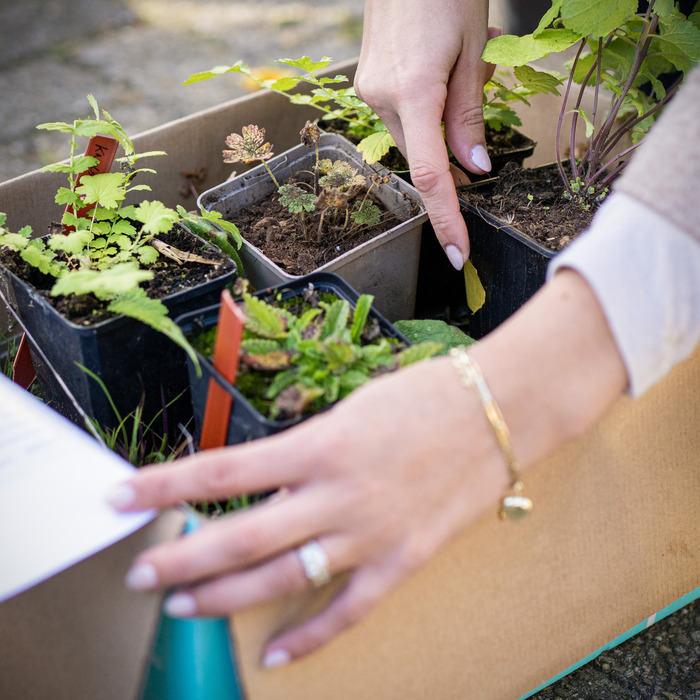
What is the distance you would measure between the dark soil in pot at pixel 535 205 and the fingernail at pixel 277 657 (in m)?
0.70

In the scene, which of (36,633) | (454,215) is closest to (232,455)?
(36,633)

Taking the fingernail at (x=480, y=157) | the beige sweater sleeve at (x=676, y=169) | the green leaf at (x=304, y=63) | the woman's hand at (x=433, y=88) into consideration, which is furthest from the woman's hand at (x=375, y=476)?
the green leaf at (x=304, y=63)

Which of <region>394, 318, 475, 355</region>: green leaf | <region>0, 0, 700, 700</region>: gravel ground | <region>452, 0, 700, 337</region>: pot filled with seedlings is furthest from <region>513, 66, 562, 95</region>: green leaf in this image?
<region>0, 0, 700, 700</region>: gravel ground

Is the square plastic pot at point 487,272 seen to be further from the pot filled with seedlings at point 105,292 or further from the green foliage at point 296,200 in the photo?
the pot filled with seedlings at point 105,292

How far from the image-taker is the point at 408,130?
108cm

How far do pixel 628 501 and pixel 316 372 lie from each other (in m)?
0.41

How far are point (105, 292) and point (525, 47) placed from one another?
2.33ft

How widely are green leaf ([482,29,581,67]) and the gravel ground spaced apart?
2.13 m

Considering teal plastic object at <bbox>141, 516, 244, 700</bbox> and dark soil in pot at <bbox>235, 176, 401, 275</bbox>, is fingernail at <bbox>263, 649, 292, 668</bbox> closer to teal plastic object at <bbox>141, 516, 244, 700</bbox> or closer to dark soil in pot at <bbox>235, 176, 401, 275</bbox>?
teal plastic object at <bbox>141, 516, 244, 700</bbox>

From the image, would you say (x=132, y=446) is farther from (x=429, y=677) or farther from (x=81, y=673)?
(x=429, y=677)

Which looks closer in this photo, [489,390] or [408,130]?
[489,390]

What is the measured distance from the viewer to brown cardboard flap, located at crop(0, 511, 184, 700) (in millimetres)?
683

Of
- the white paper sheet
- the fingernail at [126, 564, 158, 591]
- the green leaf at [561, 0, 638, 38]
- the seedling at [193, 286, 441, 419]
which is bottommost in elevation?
the white paper sheet

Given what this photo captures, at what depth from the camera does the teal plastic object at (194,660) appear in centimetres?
66
